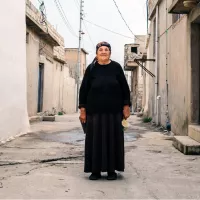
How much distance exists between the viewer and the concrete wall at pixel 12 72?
625cm

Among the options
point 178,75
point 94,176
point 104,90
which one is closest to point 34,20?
point 178,75

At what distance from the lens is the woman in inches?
139

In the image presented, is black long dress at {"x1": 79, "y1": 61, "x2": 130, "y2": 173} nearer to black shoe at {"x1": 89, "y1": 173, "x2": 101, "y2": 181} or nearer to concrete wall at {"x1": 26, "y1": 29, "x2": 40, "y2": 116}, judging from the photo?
black shoe at {"x1": 89, "y1": 173, "x2": 101, "y2": 181}

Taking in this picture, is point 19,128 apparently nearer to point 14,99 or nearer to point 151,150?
point 14,99

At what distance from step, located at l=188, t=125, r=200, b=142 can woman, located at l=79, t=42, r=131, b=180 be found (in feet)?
8.36

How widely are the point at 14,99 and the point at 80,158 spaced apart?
278cm

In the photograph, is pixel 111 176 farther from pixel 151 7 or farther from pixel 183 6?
pixel 151 7

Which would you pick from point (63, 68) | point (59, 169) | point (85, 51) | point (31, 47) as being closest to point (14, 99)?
point (59, 169)

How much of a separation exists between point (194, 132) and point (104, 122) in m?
2.94

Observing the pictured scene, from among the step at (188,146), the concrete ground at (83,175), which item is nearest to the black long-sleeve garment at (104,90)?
the concrete ground at (83,175)

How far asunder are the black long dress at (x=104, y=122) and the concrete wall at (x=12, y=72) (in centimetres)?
306

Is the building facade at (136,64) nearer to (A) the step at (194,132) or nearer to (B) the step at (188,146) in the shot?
(A) the step at (194,132)

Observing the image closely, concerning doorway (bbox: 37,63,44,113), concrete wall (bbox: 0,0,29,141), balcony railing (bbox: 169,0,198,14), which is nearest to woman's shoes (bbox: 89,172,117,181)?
concrete wall (bbox: 0,0,29,141)

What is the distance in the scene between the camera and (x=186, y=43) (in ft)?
22.2
